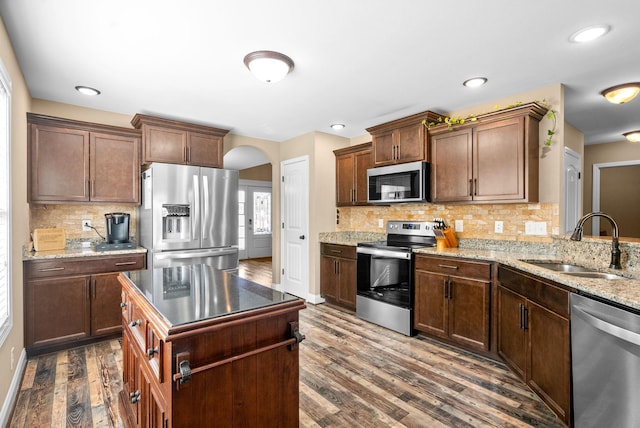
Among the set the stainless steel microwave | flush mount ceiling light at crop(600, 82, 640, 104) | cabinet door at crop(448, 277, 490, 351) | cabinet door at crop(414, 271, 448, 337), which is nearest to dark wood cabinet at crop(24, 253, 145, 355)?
the stainless steel microwave

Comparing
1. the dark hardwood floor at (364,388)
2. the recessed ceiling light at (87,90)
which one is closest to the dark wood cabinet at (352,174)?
the dark hardwood floor at (364,388)

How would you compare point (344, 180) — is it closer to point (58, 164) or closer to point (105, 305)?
point (105, 305)

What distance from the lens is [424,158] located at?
11.5ft

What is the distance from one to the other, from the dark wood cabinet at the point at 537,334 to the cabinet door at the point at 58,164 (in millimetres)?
4129

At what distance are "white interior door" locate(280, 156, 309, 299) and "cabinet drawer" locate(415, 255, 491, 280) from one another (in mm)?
1882

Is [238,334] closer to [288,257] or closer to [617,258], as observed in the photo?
[617,258]

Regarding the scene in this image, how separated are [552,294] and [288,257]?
3.60 metres

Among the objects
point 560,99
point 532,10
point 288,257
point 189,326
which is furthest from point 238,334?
point 288,257

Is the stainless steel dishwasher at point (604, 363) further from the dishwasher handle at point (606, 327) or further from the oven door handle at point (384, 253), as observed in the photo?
the oven door handle at point (384, 253)

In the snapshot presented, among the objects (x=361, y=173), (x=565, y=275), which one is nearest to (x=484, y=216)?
(x=565, y=275)

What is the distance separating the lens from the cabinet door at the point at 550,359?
1.89m

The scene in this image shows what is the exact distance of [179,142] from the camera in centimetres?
387

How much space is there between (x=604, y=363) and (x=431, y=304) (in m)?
1.58

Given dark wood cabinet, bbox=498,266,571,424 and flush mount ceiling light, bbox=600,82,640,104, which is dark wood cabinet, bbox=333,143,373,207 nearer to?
dark wood cabinet, bbox=498,266,571,424
